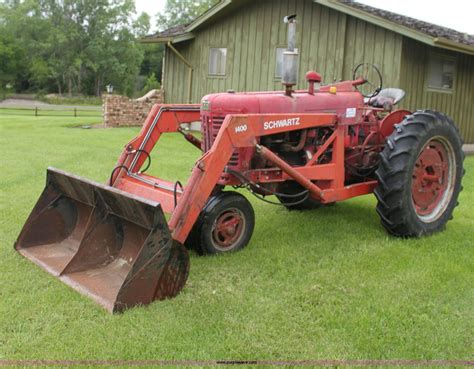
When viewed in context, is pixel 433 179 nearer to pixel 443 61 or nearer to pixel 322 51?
pixel 322 51

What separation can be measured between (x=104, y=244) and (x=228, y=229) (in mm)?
1077

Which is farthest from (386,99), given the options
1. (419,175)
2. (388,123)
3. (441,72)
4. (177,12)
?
(177,12)

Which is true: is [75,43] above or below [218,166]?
above

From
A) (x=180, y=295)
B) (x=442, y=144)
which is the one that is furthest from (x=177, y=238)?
(x=442, y=144)

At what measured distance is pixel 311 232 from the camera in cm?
572

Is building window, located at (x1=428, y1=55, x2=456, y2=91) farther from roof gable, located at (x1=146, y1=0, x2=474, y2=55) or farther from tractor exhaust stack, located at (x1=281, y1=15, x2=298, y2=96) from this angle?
tractor exhaust stack, located at (x1=281, y1=15, x2=298, y2=96)

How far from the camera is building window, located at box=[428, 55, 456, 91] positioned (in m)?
13.6

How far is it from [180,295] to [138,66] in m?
66.0

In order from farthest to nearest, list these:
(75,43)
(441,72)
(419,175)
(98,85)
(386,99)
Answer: (98,85) < (75,43) < (441,72) < (386,99) < (419,175)

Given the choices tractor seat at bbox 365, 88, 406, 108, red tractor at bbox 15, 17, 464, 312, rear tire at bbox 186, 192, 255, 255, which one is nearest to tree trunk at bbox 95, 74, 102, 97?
tractor seat at bbox 365, 88, 406, 108

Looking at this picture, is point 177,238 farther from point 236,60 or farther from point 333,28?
point 236,60

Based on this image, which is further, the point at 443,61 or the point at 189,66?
the point at 189,66

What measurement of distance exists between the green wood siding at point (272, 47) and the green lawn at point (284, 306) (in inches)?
312

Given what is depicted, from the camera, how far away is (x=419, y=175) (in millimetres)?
5695
